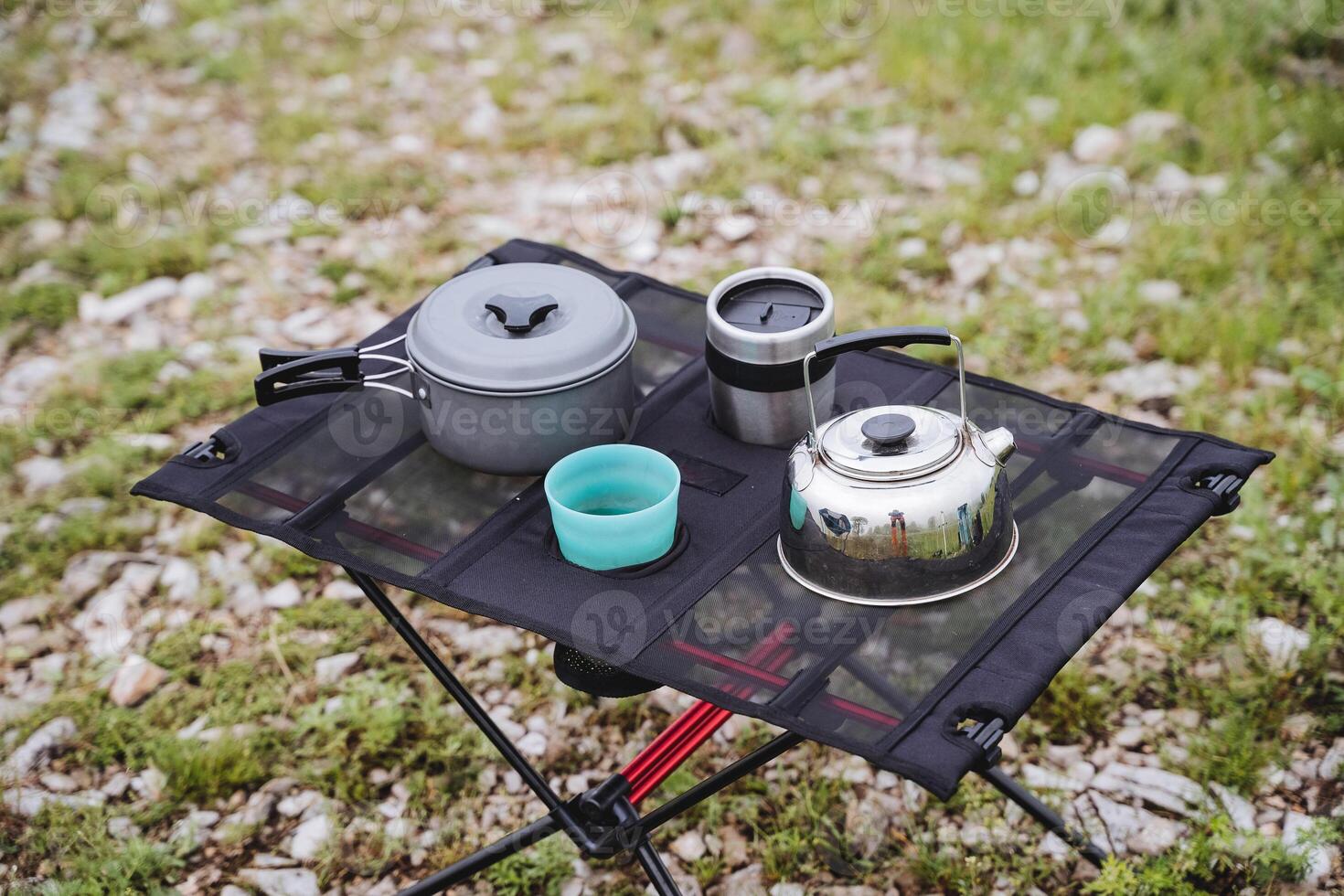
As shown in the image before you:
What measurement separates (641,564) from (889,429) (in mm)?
398

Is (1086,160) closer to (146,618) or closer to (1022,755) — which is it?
(1022,755)

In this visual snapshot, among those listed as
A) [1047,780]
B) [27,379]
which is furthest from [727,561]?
[27,379]

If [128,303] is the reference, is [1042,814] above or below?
below

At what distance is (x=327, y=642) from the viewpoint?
2.96 meters

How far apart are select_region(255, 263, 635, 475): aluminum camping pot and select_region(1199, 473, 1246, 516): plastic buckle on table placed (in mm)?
889

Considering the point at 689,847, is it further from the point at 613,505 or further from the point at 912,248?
the point at 912,248

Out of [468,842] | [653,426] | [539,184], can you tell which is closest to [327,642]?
[468,842]

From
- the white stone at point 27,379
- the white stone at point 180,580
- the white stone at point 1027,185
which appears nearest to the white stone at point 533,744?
the white stone at point 180,580

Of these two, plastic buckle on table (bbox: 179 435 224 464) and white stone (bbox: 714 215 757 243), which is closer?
plastic buckle on table (bbox: 179 435 224 464)

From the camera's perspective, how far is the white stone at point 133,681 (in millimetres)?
2834

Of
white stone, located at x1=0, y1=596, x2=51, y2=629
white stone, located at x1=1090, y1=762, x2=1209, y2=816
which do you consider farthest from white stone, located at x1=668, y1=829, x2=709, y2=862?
white stone, located at x1=0, y1=596, x2=51, y2=629

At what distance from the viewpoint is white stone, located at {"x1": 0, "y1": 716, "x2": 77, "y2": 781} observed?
2.66 meters

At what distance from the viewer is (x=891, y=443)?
1602 mm

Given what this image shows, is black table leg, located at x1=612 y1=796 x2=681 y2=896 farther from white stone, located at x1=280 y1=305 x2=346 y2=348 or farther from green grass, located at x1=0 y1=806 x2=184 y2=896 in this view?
white stone, located at x1=280 y1=305 x2=346 y2=348
